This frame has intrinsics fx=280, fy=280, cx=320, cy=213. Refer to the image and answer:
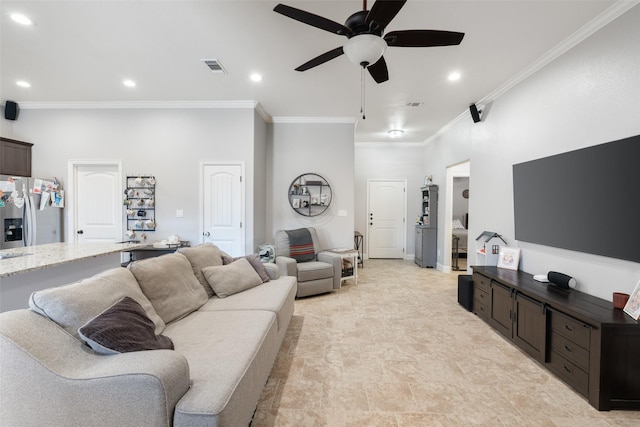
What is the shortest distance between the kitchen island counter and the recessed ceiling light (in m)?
2.05

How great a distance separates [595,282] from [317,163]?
3917 mm

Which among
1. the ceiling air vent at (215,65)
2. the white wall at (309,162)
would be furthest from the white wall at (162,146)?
the ceiling air vent at (215,65)

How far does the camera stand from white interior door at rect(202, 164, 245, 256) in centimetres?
444

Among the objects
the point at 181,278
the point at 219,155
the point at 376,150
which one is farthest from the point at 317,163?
the point at 181,278

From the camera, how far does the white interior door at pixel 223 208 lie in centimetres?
444

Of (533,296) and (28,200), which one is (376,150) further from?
(28,200)

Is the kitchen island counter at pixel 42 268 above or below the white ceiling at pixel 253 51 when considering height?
below

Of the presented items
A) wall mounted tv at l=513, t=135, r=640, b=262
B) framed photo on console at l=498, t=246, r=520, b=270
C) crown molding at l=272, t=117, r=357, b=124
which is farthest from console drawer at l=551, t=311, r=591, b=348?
crown molding at l=272, t=117, r=357, b=124

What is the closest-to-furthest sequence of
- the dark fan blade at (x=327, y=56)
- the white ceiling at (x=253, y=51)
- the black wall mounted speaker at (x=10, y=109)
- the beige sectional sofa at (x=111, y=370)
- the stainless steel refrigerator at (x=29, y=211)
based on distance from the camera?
the beige sectional sofa at (x=111, y=370)
the dark fan blade at (x=327, y=56)
the white ceiling at (x=253, y=51)
the stainless steel refrigerator at (x=29, y=211)
the black wall mounted speaker at (x=10, y=109)

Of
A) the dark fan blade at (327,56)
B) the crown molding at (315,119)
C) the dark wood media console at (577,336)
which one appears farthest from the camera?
the crown molding at (315,119)

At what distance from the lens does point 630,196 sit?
203 cm

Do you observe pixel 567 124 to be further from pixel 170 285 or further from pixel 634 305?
pixel 170 285

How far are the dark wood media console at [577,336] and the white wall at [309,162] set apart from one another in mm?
2862

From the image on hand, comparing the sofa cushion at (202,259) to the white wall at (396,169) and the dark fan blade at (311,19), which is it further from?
the white wall at (396,169)
